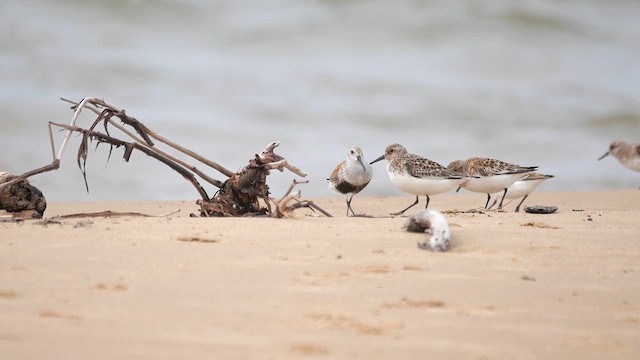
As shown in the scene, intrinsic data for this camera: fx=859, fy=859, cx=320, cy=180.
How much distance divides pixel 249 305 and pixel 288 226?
2193 millimetres

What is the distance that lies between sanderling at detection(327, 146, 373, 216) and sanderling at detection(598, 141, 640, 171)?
3.27m

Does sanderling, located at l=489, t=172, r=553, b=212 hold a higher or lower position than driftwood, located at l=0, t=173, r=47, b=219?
higher

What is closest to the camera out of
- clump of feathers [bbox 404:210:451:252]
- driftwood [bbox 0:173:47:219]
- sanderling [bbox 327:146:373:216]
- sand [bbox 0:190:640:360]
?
sand [bbox 0:190:640:360]

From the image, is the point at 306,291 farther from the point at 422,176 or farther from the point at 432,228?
the point at 422,176

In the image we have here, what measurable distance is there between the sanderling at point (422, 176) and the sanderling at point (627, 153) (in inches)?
92.2

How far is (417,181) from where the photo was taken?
10133 millimetres

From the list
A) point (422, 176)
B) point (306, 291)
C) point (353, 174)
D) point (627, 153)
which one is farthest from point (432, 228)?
point (627, 153)

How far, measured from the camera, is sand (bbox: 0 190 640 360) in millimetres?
3535

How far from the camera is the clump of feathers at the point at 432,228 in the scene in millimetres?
5527

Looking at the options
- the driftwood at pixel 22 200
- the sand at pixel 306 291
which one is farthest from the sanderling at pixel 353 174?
the sand at pixel 306 291

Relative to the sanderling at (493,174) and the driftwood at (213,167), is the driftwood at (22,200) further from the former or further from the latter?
the sanderling at (493,174)

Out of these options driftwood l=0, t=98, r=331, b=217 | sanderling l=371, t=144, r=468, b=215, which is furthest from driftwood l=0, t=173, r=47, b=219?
sanderling l=371, t=144, r=468, b=215

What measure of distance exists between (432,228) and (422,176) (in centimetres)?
439

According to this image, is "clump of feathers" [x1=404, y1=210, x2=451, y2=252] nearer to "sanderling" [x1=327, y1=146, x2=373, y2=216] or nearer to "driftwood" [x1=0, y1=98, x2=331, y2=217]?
"driftwood" [x1=0, y1=98, x2=331, y2=217]
